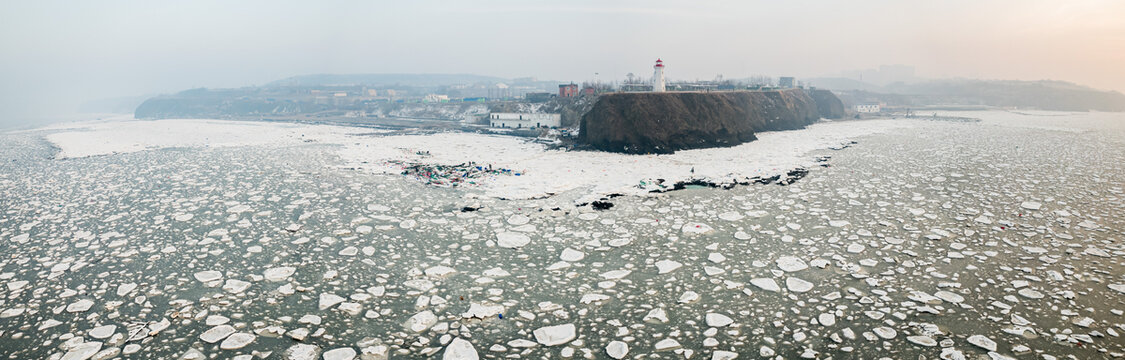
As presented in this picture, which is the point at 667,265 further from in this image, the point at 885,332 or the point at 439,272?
the point at 439,272

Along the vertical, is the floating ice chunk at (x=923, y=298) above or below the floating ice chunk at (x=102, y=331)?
above

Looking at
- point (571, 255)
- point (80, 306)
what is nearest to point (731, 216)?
point (571, 255)

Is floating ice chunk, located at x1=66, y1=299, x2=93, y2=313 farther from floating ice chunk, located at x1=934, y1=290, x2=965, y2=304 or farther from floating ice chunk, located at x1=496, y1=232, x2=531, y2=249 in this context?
floating ice chunk, located at x1=934, y1=290, x2=965, y2=304

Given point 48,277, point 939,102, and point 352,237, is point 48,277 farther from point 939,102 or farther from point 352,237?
point 939,102

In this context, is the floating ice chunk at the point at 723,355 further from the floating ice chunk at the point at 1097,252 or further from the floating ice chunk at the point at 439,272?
the floating ice chunk at the point at 1097,252

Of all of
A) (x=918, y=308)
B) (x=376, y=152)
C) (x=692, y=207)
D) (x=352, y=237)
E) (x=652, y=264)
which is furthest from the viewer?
(x=376, y=152)

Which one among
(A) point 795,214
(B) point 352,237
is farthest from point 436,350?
(A) point 795,214

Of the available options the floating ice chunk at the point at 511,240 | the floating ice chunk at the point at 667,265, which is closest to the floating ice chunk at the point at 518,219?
the floating ice chunk at the point at 511,240
